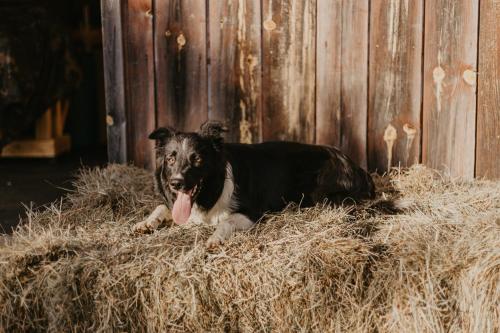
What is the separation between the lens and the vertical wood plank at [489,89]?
4.78m

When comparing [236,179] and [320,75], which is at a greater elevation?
[320,75]

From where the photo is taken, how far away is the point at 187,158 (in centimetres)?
388

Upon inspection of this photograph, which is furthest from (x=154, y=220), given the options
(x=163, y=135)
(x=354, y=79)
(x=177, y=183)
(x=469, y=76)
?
(x=469, y=76)

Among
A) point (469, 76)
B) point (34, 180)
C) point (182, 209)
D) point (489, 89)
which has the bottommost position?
point (34, 180)

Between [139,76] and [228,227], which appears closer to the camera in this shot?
[228,227]

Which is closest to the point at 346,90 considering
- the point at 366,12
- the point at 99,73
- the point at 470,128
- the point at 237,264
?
the point at 366,12

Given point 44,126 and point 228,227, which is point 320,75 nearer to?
point 228,227

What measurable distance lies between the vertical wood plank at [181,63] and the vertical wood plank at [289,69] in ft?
1.80

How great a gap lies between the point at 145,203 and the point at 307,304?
1.91 m

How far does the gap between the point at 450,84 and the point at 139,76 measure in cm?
261

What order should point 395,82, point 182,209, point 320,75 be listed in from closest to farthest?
point 182,209 → point 395,82 → point 320,75

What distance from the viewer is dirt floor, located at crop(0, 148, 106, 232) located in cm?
511

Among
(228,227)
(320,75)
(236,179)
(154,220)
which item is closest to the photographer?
(228,227)

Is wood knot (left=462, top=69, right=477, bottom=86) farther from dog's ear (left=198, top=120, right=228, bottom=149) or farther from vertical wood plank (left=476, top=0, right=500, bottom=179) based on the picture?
dog's ear (left=198, top=120, right=228, bottom=149)
